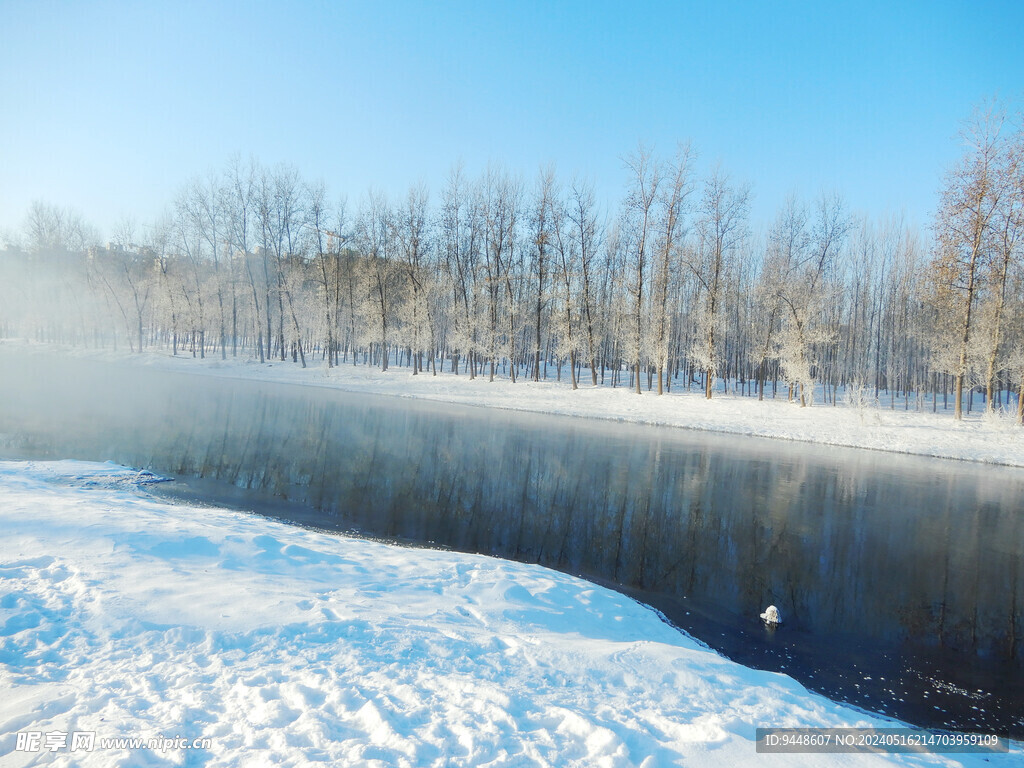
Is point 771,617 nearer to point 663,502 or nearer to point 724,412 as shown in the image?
point 663,502

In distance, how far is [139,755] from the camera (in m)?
2.83

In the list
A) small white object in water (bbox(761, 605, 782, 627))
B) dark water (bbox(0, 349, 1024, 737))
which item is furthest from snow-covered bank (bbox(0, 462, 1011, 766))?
dark water (bbox(0, 349, 1024, 737))

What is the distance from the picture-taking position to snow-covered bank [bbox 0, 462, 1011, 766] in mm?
3117

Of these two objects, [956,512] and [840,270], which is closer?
[956,512]

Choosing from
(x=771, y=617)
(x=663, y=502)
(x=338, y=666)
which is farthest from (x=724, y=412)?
(x=338, y=666)

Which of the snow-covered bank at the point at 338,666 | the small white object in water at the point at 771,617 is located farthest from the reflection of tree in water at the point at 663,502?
the snow-covered bank at the point at 338,666

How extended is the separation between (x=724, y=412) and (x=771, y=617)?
2316cm

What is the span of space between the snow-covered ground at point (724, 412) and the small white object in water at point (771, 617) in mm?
20413

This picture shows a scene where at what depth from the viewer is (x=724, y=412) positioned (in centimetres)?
2834

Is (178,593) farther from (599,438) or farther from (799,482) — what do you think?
(599,438)

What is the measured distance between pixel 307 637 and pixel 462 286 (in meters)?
44.2

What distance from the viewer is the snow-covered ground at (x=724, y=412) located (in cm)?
2241

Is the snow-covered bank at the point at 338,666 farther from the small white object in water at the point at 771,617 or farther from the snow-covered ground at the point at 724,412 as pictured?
the snow-covered ground at the point at 724,412

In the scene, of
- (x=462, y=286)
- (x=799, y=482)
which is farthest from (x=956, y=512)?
(x=462, y=286)
